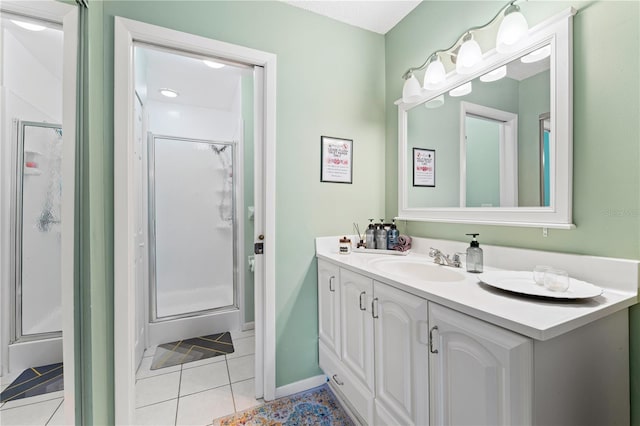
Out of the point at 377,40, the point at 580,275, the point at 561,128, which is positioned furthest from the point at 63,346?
the point at 377,40

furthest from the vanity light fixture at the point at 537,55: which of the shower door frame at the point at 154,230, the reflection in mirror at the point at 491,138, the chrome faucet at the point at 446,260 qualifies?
the shower door frame at the point at 154,230

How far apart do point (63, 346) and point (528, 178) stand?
2.19 meters

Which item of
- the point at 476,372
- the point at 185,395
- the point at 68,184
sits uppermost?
the point at 68,184

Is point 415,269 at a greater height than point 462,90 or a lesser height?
lesser

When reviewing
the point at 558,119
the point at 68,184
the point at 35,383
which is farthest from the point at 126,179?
the point at 558,119

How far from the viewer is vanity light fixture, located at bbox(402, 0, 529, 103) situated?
3.72 ft

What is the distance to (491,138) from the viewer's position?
4.42 feet

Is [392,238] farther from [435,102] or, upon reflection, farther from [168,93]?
[168,93]

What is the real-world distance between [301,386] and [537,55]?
2.18 metres

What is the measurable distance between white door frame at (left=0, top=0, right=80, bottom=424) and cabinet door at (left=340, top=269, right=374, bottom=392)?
1272mm

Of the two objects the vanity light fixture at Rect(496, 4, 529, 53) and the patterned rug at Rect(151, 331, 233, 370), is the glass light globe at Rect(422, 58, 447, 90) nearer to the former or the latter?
the vanity light fixture at Rect(496, 4, 529, 53)

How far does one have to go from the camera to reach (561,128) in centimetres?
104

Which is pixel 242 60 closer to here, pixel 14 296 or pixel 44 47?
pixel 44 47

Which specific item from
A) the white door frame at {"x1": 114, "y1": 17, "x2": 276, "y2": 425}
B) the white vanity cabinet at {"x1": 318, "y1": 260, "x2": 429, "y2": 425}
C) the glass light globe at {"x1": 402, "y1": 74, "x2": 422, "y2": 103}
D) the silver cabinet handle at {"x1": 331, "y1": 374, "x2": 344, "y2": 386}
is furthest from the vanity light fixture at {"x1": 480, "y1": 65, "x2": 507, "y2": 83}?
the silver cabinet handle at {"x1": 331, "y1": 374, "x2": 344, "y2": 386}
